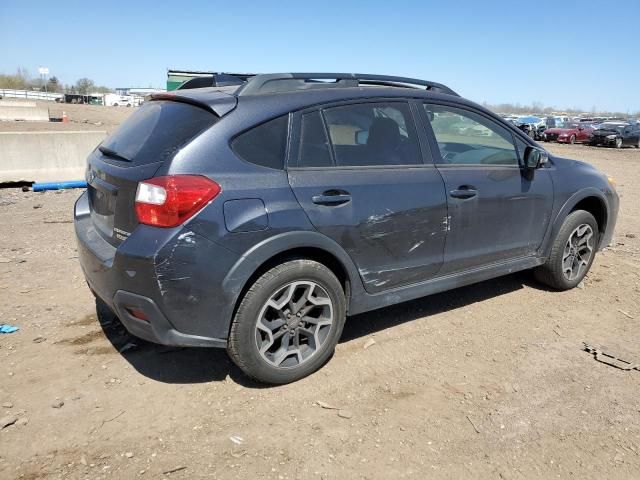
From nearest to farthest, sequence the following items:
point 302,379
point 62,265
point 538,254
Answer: point 302,379 < point 538,254 < point 62,265

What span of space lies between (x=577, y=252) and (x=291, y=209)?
10.8 feet

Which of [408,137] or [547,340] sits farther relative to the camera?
[547,340]

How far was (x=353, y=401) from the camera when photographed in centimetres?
318

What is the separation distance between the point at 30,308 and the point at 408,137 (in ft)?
10.9

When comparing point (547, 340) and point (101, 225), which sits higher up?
point (101, 225)

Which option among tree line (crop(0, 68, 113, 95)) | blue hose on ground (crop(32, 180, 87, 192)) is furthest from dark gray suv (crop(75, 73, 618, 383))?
tree line (crop(0, 68, 113, 95))

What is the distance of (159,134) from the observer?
3174mm

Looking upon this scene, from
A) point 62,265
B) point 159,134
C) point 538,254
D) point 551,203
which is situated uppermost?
point 159,134

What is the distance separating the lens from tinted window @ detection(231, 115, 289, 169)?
3.07 m

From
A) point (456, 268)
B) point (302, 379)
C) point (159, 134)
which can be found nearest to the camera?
point (159, 134)

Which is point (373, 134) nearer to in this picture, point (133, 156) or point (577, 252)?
point (133, 156)

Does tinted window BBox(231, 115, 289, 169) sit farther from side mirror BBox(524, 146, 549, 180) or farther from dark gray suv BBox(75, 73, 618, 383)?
side mirror BBox(524, 146, 549, 180)

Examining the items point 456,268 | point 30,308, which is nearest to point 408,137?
point 456,268

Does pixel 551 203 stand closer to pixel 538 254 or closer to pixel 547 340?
pixel 538 254
